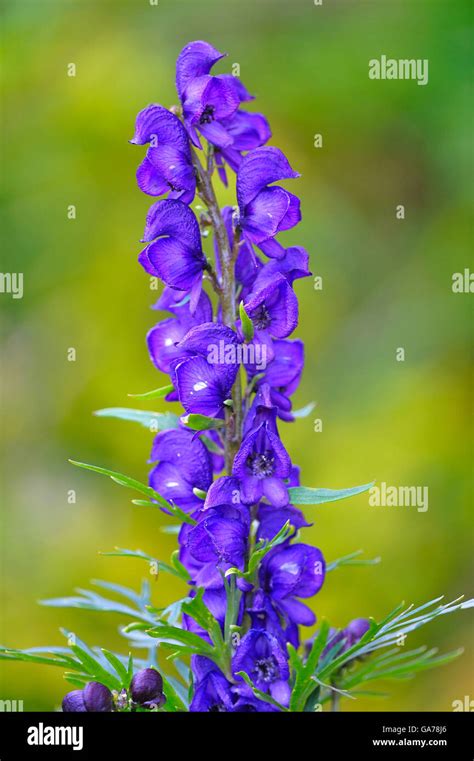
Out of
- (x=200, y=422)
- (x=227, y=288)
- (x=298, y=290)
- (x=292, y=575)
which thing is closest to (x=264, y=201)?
(x=227, y=288)

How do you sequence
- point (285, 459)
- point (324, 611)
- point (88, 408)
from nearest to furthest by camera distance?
point (285, 459) → point (324, 611) → point (88, 408)

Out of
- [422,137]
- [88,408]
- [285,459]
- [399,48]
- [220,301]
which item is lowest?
[285,459]

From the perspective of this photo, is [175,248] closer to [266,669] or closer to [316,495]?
[316,495]

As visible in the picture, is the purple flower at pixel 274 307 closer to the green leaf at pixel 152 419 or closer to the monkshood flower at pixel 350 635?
the green leaf at pixel 152 419

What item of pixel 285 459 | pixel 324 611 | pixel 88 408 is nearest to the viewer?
pixel 285 459

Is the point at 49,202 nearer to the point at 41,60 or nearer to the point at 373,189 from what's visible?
the point at 41,60

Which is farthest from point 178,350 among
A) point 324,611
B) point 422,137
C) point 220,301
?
point 422,137
